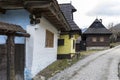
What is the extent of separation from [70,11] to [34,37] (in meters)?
13.5

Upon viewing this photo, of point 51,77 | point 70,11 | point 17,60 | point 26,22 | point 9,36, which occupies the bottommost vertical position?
point 51,77

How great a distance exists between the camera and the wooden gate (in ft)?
28.2

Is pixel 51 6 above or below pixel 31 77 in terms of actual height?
above

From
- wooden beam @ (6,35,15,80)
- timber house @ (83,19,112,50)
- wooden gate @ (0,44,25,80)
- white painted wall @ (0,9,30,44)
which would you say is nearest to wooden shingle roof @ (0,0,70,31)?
white painted wall @ (0,9,30,44)

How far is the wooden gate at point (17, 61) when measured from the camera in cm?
860

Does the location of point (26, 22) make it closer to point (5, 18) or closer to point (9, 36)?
point (5, 18)

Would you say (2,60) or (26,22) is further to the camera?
(26,22)

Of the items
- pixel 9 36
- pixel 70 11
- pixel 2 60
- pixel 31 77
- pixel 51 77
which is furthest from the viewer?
pixel 70 11

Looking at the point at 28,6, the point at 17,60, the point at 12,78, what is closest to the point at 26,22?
the point at 28,6

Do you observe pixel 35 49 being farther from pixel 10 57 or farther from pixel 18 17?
pixel 10 57

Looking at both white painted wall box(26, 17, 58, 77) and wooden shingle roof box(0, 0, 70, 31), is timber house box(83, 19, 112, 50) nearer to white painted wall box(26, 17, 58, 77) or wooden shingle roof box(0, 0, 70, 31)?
white painted wall box(26, 17, 58, 77)

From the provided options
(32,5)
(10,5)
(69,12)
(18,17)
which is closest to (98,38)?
(69,12)

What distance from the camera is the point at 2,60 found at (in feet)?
28.1

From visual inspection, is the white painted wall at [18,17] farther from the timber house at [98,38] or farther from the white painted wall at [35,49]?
the timber house at [98,38]
